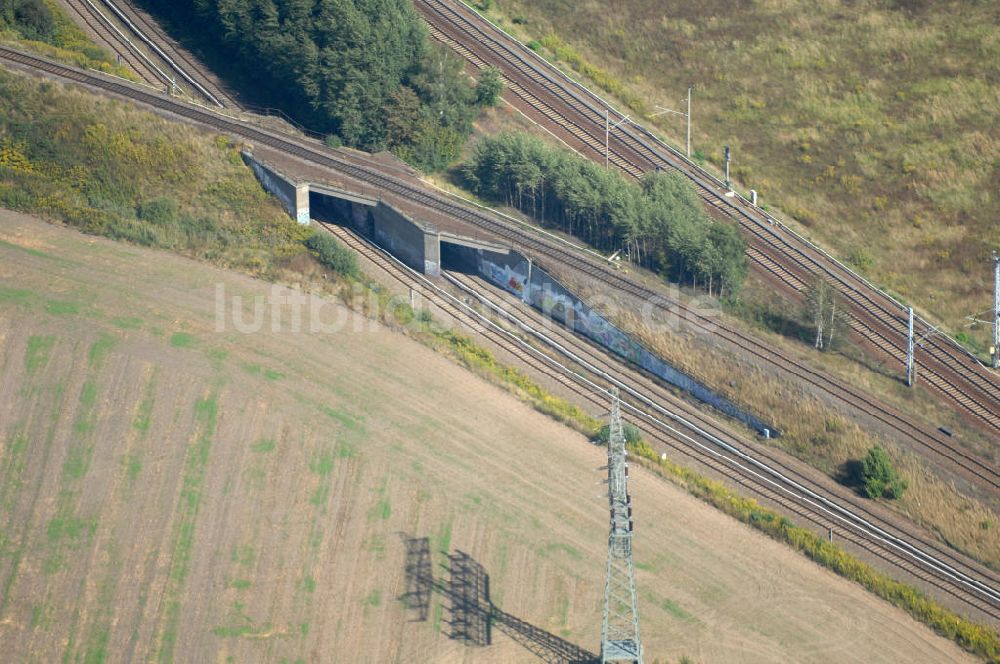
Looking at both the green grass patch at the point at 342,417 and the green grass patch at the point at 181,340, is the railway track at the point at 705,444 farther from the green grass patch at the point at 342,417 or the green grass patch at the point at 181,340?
the green grass patch at the point at 181,340

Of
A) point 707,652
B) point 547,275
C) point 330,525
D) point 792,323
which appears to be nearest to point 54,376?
point 330,525

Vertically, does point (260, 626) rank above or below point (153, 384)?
below

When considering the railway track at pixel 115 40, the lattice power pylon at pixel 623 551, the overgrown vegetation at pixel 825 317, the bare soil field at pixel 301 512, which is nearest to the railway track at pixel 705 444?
the bare soil field at pixel 301 512

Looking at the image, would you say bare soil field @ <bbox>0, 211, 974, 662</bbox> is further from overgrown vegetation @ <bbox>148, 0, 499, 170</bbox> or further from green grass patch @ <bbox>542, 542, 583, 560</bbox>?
overgrown vegetation @ <bbox>148, 0, 499, 170</bbox>

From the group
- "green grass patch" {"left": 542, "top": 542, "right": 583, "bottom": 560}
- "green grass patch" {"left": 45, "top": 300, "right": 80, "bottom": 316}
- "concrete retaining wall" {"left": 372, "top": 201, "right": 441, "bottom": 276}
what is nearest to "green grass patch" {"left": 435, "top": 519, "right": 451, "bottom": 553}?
"green grass patch" {"left": 542, "top": 542, "right": 583, "bottom": 560}

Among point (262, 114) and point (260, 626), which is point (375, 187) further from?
point (260, 626)

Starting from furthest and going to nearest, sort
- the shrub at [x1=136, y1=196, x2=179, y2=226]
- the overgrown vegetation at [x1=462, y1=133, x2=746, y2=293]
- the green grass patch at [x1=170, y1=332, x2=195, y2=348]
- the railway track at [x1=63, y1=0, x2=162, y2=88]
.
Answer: the railway track at [x1=63, y1=0, x2=162, y2=88]
the overgrown vegetation at [x1=462, y1=133, x2=746, y2=293]
the shrub at [x1=136, y1=196, x2=179, y2=226]
the green grass patch at [x1=170, y1=332, x2=195, y2=348]

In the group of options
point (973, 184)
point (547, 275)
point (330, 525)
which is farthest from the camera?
point (973, 184)
